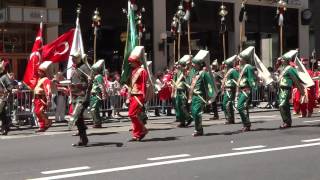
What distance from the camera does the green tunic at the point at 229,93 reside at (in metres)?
17.1

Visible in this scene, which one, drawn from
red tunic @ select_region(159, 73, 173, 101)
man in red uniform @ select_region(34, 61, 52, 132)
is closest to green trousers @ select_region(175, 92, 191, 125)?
man in red uniform @ select_region(34, 61, 52, 132)

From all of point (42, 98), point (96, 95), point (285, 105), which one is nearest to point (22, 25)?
point (96, 95)

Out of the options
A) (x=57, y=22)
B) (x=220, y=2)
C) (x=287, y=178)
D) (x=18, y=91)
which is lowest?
(x=287, y=178)

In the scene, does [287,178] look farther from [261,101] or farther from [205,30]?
[205,30]

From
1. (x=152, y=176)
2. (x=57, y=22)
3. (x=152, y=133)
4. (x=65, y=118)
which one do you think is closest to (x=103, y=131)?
(x=152, y=133)

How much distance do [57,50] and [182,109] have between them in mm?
4210

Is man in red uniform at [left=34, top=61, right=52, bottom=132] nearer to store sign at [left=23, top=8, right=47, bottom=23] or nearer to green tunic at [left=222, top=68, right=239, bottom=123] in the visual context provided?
green tunic at [left=222, top=68, right=239, bottom=123]

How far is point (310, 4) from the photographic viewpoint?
39.7 m

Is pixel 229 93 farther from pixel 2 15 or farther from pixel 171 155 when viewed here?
pixel 2 15

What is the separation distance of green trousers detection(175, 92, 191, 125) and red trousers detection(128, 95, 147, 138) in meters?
3.78

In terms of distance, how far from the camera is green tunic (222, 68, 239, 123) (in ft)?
56.0

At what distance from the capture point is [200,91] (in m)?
14.1

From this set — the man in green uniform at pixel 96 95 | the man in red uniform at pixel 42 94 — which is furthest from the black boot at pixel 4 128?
the man in green uniform at pixel 96 95

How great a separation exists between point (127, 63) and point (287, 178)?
5816 millimetres
